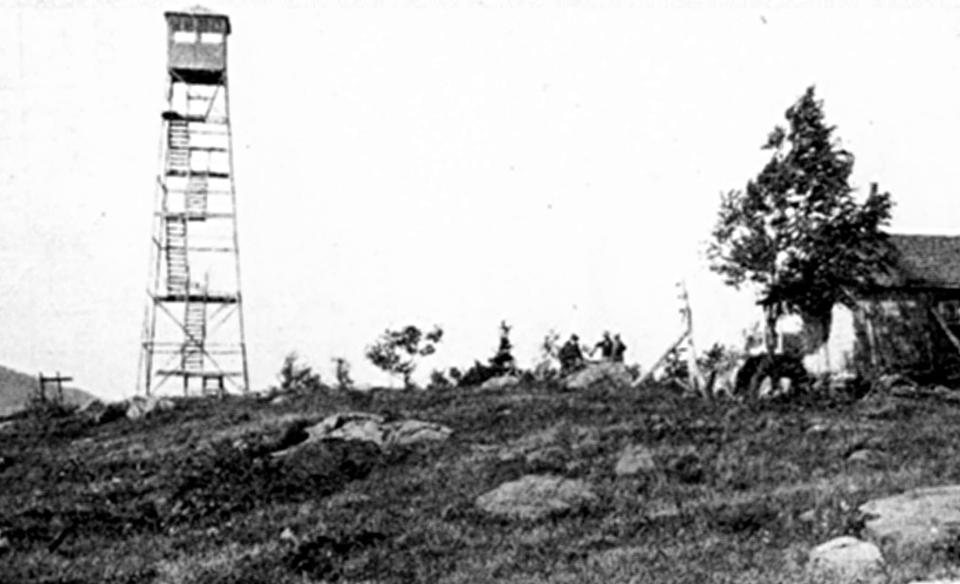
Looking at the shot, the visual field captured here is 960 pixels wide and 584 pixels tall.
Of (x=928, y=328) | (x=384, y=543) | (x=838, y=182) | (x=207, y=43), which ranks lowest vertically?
(x=384, y=543)

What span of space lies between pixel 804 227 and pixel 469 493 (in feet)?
83.9

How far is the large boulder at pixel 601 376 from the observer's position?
35.8 metres

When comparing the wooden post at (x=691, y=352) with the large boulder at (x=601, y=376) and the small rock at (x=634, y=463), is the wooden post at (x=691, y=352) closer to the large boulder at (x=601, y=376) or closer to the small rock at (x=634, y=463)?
the large boulder at (x=601, y=376)

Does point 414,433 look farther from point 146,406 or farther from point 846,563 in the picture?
point 846,563

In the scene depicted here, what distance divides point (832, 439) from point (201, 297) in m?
25.9

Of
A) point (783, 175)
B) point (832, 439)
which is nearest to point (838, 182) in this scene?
point (783, 175)

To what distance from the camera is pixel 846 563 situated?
11562 millimetres

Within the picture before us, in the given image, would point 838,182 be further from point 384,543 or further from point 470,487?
point 384,543

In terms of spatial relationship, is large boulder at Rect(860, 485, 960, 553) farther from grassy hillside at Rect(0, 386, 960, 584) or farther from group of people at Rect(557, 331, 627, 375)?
group of people at Rect(557, 331, 627, 375)

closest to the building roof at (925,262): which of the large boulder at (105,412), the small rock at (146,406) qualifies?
Result: the small rock at (146,406)

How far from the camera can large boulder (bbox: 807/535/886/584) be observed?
36.0 ft

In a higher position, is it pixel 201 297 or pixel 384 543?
pixel 201 297

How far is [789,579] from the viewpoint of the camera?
11.1 metres

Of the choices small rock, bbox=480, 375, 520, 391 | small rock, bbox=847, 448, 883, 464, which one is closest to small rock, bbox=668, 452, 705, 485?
small rock, bbox=847, 448, 883, 464
